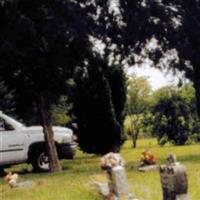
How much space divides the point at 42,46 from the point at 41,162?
419 cm

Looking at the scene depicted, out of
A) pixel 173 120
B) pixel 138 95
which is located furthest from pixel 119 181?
pixel 138 95

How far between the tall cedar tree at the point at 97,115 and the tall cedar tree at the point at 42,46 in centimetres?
910

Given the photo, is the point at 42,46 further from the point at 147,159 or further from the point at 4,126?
the point at 147,159

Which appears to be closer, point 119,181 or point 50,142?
point 119,181

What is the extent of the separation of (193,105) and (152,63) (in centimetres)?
1781

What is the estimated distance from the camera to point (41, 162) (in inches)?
910

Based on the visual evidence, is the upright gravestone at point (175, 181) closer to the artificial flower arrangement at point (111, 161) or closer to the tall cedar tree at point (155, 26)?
the artificial flower arrangement at point (111, 161)

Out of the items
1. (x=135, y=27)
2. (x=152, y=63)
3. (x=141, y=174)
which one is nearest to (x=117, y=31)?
(x=135, y=27)

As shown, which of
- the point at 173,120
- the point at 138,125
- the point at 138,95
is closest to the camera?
the point at 173,120

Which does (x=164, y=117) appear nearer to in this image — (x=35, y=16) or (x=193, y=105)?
(x=193, y=105)

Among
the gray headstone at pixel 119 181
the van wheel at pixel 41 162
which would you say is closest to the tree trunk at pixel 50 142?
the van wheel at pixel 41 162

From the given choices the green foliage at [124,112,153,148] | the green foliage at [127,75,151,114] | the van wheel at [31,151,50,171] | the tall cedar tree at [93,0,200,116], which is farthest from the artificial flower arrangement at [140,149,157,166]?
the green foliage at [127,75,151,114]

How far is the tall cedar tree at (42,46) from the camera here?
810 inches

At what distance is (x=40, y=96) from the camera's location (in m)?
22.3
